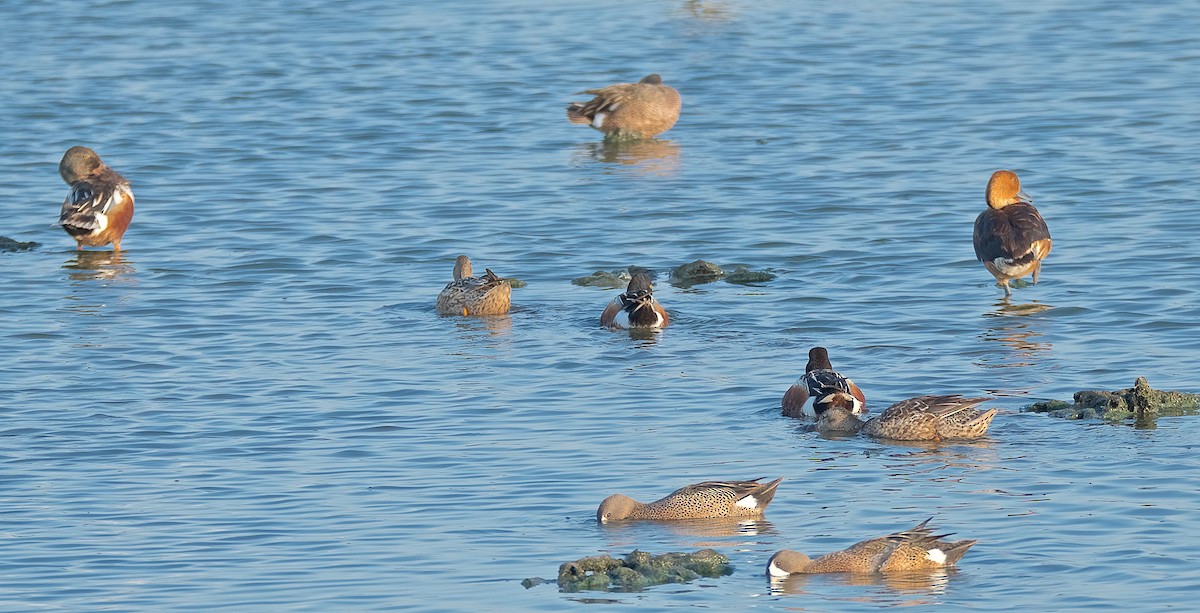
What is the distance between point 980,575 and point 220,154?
1672 centimetres

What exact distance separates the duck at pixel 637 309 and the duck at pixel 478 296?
A: 1014mm

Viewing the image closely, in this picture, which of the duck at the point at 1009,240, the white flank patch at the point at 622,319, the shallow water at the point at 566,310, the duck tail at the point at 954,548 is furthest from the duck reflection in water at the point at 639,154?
the duck tail at the point at 954,548

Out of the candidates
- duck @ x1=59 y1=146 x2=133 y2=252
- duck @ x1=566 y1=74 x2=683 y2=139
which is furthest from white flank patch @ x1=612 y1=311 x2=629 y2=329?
duck @ x1=566 y1=74 x2=683 y2=139

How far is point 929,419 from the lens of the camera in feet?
39.3

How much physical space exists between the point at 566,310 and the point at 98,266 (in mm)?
5199

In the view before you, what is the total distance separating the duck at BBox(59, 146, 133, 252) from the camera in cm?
1916

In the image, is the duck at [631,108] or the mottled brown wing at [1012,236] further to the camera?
the duck at [631,108]

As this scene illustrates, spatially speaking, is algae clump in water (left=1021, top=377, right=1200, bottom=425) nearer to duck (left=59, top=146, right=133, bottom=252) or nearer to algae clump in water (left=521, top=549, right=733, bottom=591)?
algae clump in water (left=521, top=549, right=733, bottom=591)

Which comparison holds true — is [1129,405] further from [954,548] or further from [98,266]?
[98,266]

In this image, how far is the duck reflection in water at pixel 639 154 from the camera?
23.3m

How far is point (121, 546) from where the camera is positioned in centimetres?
1045

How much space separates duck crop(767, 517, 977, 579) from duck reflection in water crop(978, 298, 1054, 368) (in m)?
4.72

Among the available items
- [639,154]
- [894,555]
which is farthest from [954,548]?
[639,154]

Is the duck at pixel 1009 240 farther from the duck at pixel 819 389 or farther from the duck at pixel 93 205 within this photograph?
the duck at pixel 93 205
